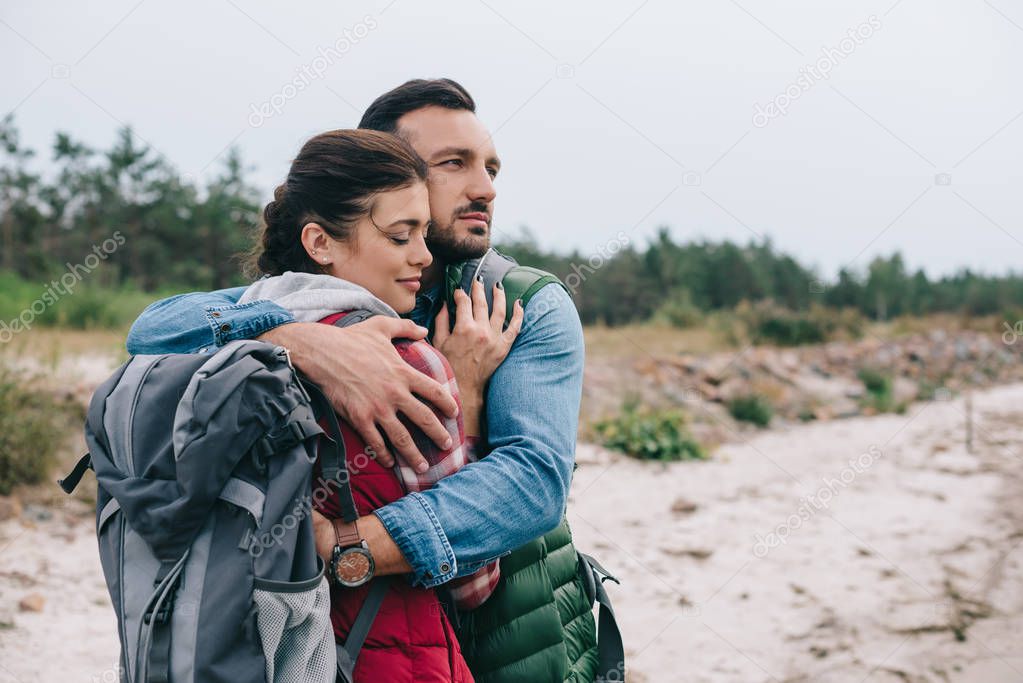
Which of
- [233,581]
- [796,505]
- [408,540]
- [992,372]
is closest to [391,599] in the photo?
[408,540]

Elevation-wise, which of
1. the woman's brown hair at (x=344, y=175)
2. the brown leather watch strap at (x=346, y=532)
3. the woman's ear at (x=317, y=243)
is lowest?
the brown leather watch strap at (x=346, y=532)

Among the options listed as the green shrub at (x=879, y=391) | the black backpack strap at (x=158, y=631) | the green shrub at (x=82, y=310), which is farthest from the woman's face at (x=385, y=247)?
the green shrub at (x=879, y=391)

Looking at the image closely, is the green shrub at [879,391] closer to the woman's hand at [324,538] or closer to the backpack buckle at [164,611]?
the woman's hand at [324,538]

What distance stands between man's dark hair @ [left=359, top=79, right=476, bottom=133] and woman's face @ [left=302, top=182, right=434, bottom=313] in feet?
1.54

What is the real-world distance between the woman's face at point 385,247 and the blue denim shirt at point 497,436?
0.19 m

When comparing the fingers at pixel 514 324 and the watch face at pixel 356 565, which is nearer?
the watch face at pixel 356 565

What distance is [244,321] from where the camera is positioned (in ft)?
4.93

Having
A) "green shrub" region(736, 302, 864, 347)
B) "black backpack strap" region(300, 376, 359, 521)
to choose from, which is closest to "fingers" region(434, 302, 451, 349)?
"black backpack strap" region(300, 376, 359, 521)

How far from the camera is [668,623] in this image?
4.71 m

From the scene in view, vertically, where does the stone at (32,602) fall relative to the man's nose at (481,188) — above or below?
below

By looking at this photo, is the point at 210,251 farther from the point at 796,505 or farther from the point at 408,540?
the point at 408,540

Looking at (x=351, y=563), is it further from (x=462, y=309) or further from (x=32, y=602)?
(x=32, y=602)

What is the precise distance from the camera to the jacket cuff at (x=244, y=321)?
1486 millimetres

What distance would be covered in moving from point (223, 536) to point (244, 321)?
0.46 meters
